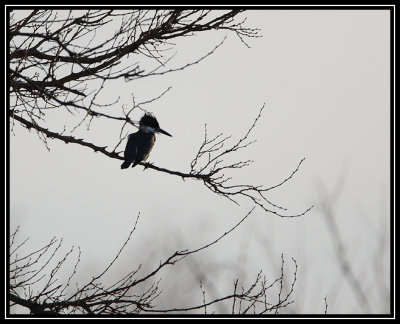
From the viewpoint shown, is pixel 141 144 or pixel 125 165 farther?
pixel 141 144

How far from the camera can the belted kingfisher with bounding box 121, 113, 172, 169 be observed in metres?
8.23

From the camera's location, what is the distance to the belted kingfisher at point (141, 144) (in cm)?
823

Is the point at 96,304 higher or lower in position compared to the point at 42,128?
lower

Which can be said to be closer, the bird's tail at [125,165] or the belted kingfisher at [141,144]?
the bird's tail at [125,165]

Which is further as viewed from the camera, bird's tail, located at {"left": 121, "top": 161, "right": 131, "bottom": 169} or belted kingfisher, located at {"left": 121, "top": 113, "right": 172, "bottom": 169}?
belted kingfisher, located at {"left": 121, "top": 113, "right": 172, "bottom": 169}

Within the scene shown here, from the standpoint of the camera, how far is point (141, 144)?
8758 millimetres

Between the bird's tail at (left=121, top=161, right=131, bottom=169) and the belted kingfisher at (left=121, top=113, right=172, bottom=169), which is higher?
the belted kingfisher at (left=121, top=113, right=172, bottom=169)

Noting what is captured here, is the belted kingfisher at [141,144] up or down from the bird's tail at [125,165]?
up

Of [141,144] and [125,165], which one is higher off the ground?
[141,144]

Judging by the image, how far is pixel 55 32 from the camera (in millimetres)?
5566
